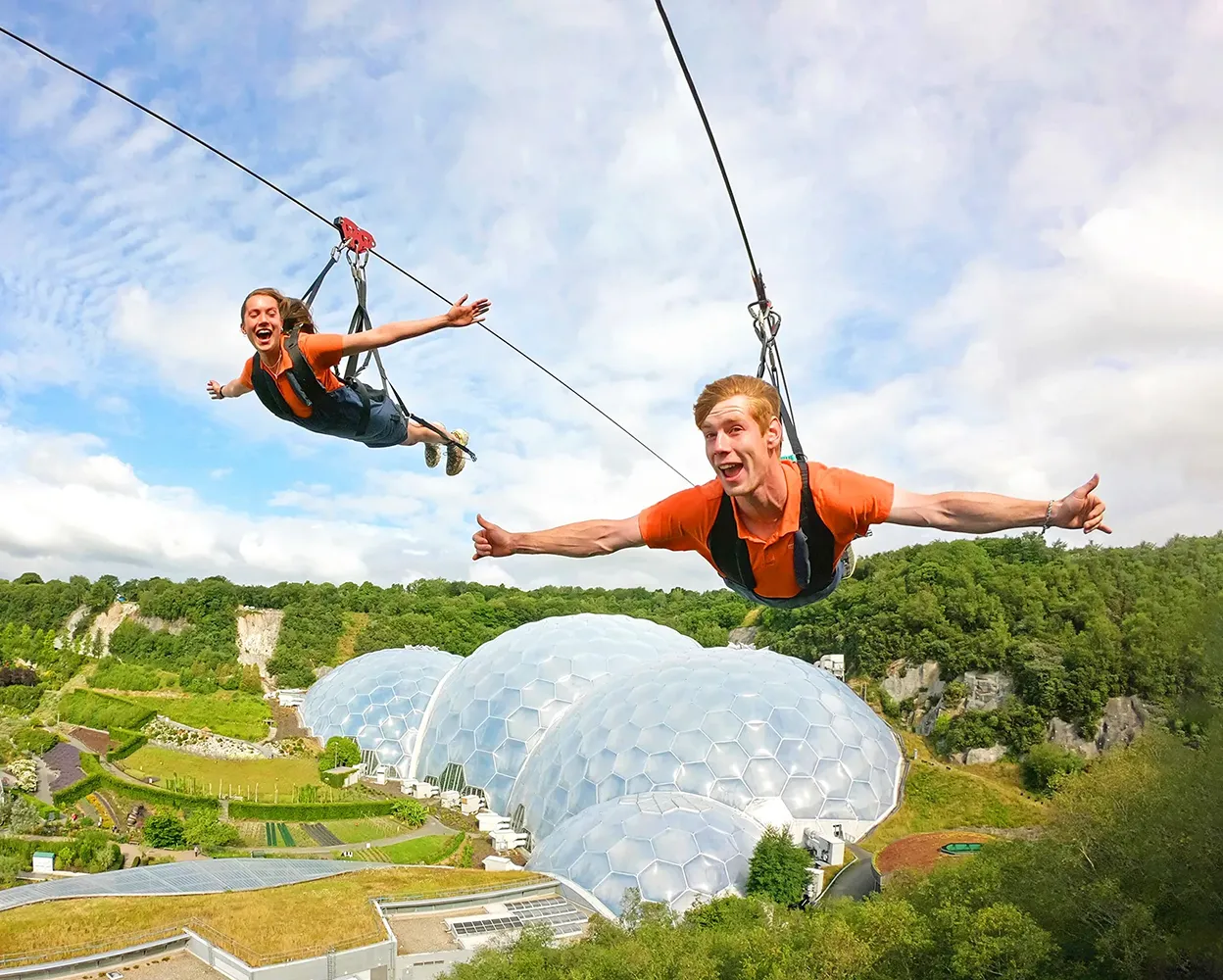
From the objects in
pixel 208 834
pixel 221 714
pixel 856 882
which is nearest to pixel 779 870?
pixel 856 882

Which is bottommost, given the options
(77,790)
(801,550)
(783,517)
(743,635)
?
(77,790)

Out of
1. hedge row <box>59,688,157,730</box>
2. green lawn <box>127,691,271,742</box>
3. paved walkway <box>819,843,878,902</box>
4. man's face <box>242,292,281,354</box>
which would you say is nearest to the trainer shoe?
man's face <box>242,292,281,354</box>

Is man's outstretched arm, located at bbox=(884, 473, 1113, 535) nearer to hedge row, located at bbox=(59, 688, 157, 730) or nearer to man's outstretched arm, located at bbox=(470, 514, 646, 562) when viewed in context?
man's outstretched arm, located at bbox=(470, 514, 646, 562)

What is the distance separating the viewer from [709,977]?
16.9 metres

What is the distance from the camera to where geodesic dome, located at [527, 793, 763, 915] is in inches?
1019

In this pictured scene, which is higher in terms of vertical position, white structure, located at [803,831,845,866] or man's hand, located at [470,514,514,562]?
man's hand, located at [470,514,514,562]

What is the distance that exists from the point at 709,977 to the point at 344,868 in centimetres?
1703

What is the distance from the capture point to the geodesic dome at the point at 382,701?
52.4 metres

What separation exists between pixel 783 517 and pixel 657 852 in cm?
2431

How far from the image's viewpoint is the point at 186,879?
26531 millimetres

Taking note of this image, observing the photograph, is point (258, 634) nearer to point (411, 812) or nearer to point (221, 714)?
point (221, 714)

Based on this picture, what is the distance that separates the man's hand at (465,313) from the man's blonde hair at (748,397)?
1.84 m

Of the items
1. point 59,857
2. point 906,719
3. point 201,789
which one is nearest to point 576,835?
point 59,857

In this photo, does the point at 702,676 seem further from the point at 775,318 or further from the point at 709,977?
the point at 775,318
